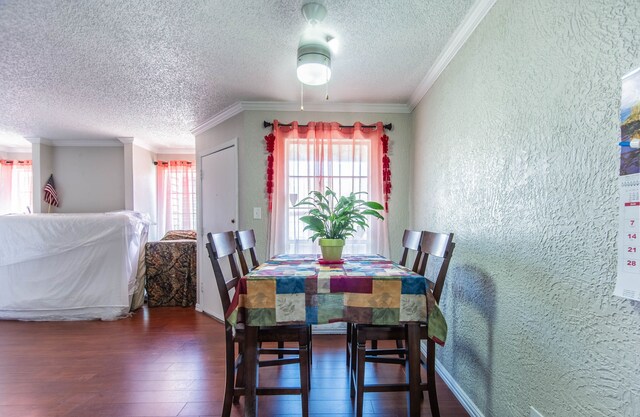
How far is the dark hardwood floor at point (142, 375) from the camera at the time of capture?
1789 mm

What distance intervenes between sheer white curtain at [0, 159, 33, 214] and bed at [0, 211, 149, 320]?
6.74ft

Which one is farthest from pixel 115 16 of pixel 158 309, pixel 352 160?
pixel 158 309

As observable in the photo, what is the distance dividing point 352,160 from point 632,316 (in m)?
2.38

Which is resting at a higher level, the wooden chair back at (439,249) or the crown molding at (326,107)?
the crown molding at (326,107)

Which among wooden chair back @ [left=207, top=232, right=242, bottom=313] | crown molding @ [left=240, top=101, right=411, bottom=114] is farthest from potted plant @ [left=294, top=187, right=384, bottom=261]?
crown molding @ [left=240, top=101, right=411, bottom=114]

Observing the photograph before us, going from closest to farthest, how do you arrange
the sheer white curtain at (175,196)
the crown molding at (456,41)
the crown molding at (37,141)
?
the crown molding at (456,41), the crown molding at (37,141), the sheer white curtain at (175,196)

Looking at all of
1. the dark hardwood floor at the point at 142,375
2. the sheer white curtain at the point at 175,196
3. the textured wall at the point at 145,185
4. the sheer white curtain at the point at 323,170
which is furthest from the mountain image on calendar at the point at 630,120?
the sheer white curtain at the point at 175,196

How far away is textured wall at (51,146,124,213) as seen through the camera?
183 inches

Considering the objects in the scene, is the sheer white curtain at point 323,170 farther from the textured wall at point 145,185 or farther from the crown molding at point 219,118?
the textured wall at point 145,185

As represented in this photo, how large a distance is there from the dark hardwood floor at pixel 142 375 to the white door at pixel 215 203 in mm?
476

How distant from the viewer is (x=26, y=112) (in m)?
3.25

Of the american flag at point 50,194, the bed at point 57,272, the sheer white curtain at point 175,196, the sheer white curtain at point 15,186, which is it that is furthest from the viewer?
the sheer white curtain at point 175,196

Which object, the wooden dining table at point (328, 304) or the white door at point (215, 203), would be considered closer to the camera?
the wooden dining table at point (328, 304)

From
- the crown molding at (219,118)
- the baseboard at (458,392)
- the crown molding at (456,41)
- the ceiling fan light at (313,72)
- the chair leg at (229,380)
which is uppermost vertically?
the crown molding at (456,41)
